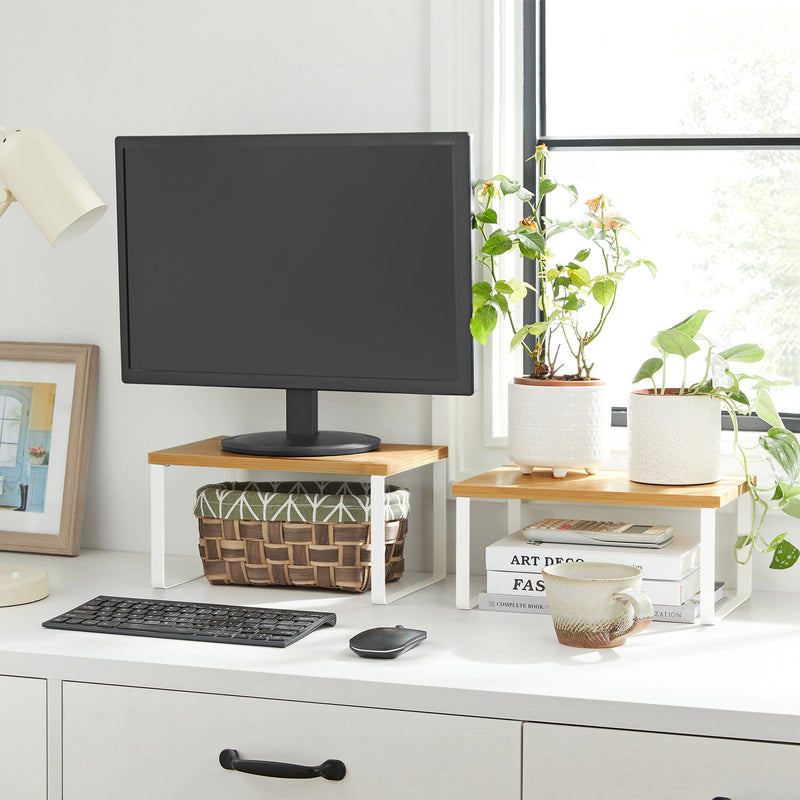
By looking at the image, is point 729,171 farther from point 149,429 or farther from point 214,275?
point 149,429

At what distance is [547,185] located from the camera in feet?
6.05

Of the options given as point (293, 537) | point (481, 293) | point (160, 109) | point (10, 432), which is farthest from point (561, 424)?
point (10, 432)

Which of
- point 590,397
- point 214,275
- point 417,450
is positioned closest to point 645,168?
point 590,397

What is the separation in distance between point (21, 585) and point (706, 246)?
4.09 feet

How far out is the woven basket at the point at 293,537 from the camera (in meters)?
1.80

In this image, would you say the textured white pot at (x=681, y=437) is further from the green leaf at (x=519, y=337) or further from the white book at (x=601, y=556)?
the green leaf at (x=519, y=337)

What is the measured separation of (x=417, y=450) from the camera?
192 cm

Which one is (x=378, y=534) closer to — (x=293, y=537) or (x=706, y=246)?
(x=293, y=537)

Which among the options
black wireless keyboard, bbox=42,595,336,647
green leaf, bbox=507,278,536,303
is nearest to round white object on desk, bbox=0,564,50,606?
black wireless keyboard, bbox=42,595,336,647

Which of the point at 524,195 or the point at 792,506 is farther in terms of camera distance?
the point at 524,195

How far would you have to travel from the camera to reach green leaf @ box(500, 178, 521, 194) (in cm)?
185

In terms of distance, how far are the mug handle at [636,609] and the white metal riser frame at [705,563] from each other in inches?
7.1

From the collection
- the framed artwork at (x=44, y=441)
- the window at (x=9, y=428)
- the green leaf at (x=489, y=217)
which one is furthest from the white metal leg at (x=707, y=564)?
the window at (x=9, y=428)

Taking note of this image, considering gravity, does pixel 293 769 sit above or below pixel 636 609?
→ below
